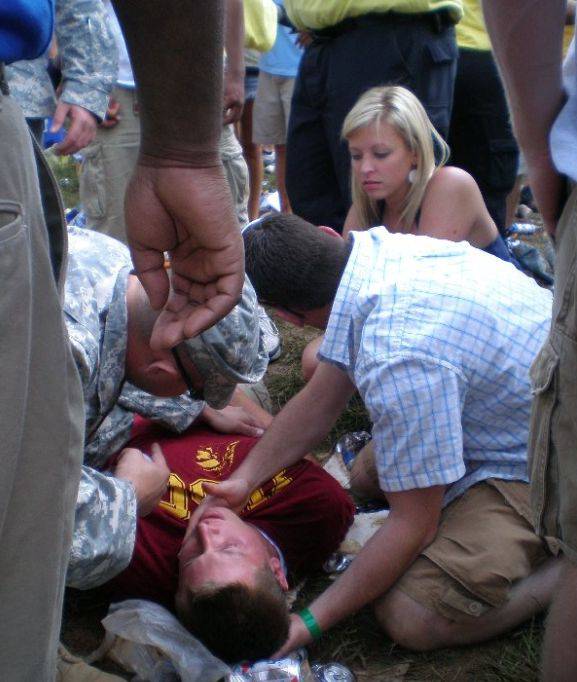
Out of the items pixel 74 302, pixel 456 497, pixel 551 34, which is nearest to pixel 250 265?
pixel 74 302

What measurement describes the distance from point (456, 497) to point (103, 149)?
210cm

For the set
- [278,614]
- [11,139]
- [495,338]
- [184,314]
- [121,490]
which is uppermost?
[11,139]

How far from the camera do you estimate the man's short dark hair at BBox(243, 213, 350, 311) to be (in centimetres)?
228

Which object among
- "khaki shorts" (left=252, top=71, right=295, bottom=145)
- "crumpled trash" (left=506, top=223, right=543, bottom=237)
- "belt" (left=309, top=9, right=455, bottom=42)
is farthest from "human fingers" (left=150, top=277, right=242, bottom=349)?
"crumpled trash" (left=506, top=223, right=543, bottom=237)

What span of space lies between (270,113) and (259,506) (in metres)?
3.33

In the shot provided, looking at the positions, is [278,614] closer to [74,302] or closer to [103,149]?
[74,302]

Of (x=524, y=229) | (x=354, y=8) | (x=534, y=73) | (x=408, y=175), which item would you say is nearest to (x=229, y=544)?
(x=534, y=73)

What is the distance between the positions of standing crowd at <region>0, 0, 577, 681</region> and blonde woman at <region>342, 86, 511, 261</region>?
1cm

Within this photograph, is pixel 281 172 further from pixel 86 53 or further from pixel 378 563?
pixel 378 563

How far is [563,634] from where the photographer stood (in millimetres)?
1396

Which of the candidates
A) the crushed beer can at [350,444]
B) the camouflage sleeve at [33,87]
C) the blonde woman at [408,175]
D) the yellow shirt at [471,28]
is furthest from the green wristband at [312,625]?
the yellow shirt at [471,28]

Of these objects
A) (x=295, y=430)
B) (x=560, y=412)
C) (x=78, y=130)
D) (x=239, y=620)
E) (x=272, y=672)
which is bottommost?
(x=272, y=672)

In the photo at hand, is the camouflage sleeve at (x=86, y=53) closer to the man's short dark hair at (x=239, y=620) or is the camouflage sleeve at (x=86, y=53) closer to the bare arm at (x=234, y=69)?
the bare arm at (x=234, y=69)

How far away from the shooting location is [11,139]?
0.93 m
